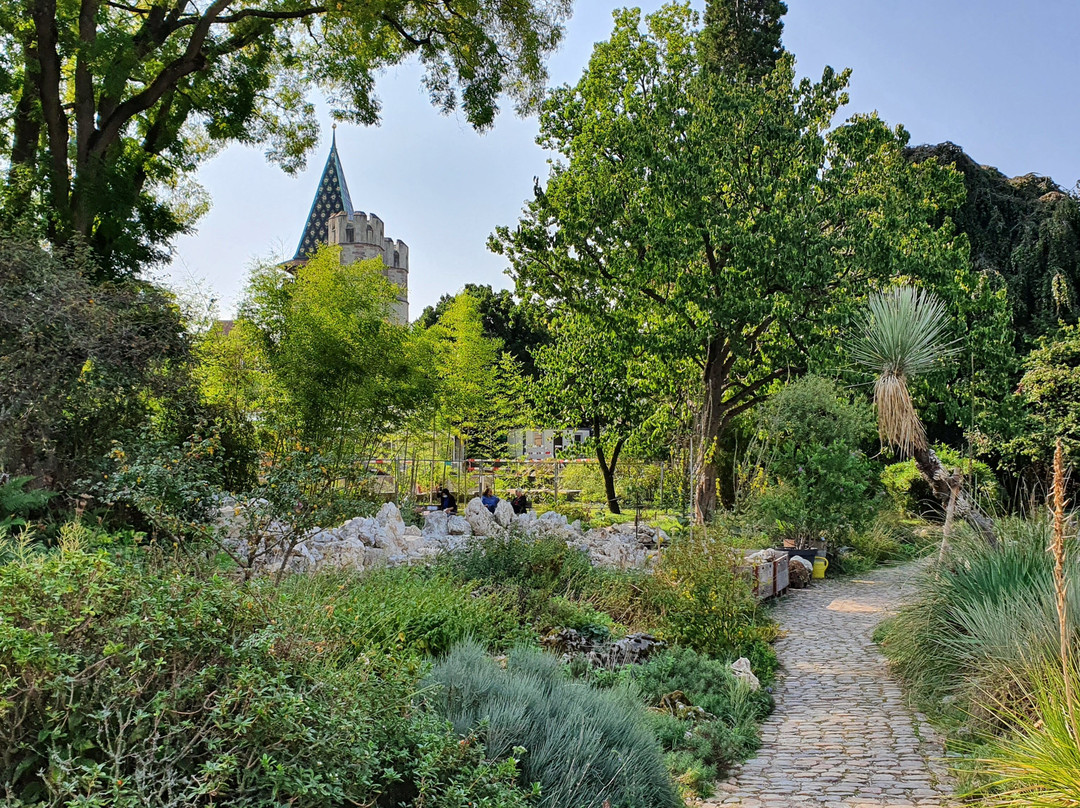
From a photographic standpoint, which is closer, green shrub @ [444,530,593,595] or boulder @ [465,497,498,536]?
green shrub @ [444,530,593,595]

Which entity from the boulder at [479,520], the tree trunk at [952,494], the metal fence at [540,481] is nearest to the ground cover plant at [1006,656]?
the tree trunk at [952,494]

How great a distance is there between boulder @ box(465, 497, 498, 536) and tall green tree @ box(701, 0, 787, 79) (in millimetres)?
14338

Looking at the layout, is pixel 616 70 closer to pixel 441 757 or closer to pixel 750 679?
pixel 750 679

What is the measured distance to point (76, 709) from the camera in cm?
182

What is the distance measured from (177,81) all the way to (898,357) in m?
10.2

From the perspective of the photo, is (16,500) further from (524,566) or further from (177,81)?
(177,81)

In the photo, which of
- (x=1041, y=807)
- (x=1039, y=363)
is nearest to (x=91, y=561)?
(x=1041, y=807)

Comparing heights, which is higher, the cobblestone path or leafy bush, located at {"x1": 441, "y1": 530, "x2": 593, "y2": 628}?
leafy bush, located at {"x1": 441, "y1": 530, "x2": 593, "y2": 628}

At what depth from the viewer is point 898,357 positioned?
7047mm

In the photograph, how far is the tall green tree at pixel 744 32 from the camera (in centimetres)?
1955

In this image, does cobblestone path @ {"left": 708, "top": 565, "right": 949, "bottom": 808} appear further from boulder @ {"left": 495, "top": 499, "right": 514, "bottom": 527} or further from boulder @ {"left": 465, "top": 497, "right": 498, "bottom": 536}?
boulder @ {"left": 495, "top": 499, "right": 514, "bottom": 527}

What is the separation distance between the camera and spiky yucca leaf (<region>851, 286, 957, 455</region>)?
6766mm

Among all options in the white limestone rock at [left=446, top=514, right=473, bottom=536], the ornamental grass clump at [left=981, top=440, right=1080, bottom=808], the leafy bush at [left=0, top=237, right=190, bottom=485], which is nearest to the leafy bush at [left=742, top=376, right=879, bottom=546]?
the white limestone rock at [left=446, top=514, right=473, bottom=536]

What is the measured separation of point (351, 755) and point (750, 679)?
359cm
